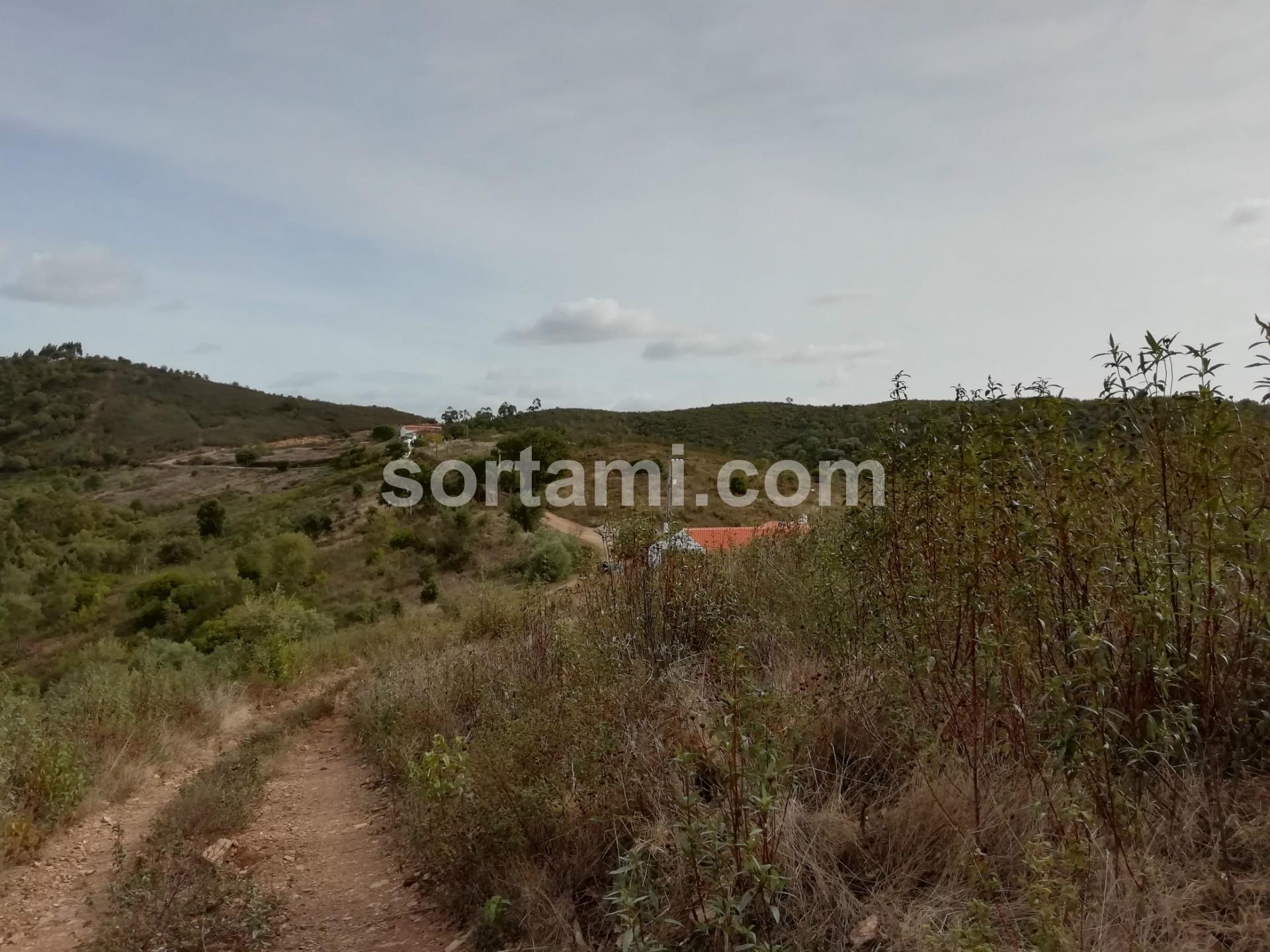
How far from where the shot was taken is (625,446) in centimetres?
4716

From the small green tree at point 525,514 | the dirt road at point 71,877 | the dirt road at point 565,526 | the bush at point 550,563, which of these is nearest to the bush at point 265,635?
the dirt road at point 71,877

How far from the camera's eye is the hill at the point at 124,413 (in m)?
53.5

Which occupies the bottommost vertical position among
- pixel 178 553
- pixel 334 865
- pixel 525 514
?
pixel 178 553

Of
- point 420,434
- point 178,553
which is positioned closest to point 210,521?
point 178,553

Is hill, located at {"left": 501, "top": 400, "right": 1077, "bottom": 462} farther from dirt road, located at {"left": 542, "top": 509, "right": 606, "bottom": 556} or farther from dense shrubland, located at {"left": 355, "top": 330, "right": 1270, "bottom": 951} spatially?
dense shrubland, located at {"left": 355, "top": 330, "right": 1270, "bottom": 951}

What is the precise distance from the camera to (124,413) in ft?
194

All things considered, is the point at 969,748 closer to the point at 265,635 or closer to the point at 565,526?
the point at 265,635

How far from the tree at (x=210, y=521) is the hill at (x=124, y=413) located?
2364 cm

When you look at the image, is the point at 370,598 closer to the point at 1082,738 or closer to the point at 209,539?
the point at 209,539

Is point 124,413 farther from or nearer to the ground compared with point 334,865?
farther from the ground

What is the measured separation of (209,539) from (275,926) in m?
32.9

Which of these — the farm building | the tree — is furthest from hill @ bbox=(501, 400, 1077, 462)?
the tree

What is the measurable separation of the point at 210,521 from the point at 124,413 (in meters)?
32.1

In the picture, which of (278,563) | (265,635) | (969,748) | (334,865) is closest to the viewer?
(969,748)
